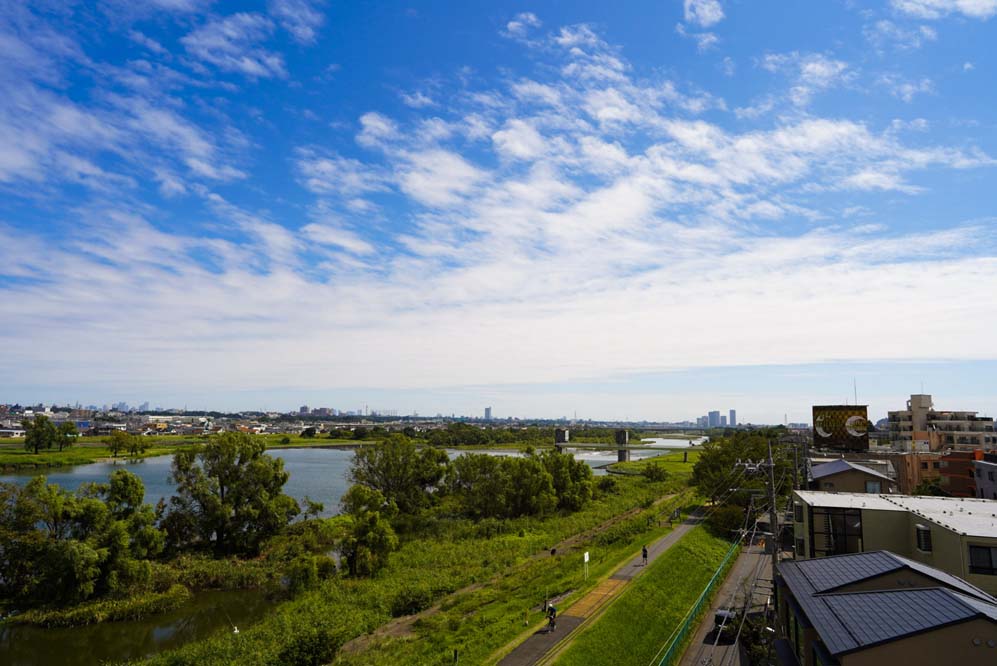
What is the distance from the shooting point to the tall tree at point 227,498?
1622 inches

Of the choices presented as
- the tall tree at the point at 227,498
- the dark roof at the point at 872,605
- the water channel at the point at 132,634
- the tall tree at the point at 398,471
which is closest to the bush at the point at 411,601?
the water channel at the point at 132,634

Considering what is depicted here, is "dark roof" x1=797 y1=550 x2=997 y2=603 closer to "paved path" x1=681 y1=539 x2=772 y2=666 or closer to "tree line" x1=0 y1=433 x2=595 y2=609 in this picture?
"paved path" x1=681 y1=539 x2=772 y2=666

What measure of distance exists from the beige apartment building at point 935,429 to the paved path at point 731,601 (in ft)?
137

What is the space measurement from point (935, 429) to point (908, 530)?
2429 inches

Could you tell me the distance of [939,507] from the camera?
2873 centimetres

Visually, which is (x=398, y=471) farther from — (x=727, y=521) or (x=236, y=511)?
(x=727, y=521)

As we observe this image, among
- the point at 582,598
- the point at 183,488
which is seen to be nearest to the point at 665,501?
the point at 582,598

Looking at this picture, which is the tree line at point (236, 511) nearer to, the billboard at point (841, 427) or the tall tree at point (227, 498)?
the tall tree at point (227, 498)

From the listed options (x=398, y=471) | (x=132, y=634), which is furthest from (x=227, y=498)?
(x=398, y=471)

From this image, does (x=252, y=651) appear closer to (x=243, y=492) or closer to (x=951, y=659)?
(x=243, y=492)

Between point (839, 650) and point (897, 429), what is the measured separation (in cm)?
8429

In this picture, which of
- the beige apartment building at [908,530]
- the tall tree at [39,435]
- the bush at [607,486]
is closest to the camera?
the beige apartment building at [908,530]

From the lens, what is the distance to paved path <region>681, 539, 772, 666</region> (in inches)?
917

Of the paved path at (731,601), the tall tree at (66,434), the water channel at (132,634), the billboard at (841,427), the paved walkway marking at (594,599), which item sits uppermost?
the billboard at (841,427)
